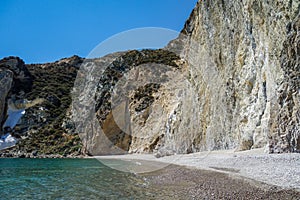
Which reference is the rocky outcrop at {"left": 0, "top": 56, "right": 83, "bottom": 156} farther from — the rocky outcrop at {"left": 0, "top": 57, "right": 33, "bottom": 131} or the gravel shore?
the gravel shore

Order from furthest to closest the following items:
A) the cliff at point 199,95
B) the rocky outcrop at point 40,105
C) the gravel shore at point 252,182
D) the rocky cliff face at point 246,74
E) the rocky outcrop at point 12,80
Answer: the rocky outcrop at point 12,80 → the rocky outcrop at point 40,105 → the cliff at point 199,95 → the rocky cliff face at point 246,74 → the gravel shore at point 252,182

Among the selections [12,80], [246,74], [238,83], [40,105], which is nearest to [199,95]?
[238,83]

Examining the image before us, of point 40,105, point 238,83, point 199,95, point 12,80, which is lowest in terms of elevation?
point 238,83

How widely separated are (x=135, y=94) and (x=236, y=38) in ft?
91.5

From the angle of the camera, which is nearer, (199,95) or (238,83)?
(238,83)

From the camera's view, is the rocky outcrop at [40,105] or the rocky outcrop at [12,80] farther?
the rocky outcrop at [12,80]

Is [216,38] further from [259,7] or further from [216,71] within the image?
[259,7]

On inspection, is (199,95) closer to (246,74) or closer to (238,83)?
(238,83)

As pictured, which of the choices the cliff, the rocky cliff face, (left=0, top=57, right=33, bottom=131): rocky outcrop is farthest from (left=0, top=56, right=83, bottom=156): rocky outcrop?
the rocky cliff face

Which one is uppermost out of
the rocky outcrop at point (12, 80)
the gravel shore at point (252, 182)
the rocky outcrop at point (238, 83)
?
the rocky outcrop at point (12, 80)

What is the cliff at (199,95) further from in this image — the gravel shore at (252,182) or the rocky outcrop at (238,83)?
the gravel shore at (252,182)

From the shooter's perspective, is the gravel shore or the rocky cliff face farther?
the rocky cliff face

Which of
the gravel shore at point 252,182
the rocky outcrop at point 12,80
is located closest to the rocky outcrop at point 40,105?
the rocky outcrop at point 12,80

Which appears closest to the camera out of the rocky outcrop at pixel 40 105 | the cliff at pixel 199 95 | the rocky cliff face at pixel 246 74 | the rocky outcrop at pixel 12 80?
the rocky cliff face at pixel 246 74
